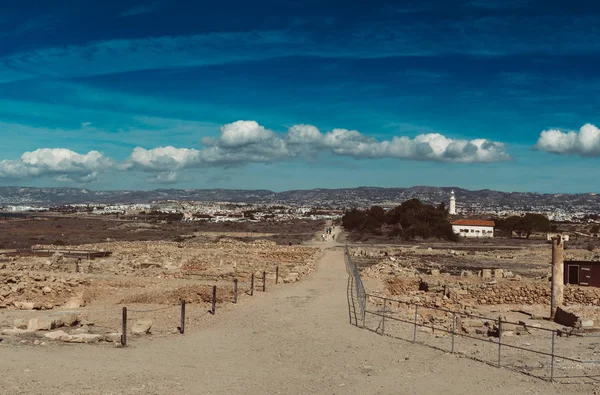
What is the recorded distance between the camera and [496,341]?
58.1ft

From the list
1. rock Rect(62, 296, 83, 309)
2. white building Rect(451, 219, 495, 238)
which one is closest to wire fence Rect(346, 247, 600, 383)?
rock Rect(62, 296, 83, 309)

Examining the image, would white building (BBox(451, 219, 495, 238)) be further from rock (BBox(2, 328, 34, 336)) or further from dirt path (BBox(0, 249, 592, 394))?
rock (BBox(2, 328, 34, 336))

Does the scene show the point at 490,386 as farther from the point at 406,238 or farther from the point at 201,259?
the point at 406,238

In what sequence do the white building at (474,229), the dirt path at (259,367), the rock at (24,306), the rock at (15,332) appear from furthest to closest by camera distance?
the white building at (474,229)
the rock at (24,306)
the rock at (15,332)
the dirt path at (259,367)

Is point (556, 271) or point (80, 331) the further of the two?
point (556, 271)

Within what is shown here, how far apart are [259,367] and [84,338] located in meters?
5.16

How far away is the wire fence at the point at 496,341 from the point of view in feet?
46.4

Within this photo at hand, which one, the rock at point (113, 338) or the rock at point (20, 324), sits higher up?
the rock at point (113, 338)

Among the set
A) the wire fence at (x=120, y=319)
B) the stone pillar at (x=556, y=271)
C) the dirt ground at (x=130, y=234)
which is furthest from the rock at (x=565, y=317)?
the dirt ground at (x=130, y=234)

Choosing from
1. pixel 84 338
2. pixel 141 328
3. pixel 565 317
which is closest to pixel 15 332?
pixel 84 338

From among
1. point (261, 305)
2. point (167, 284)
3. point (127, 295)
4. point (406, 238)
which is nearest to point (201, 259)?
point (167, 284)

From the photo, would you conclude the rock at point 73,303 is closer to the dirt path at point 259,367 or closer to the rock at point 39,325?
the rock at point 39,325

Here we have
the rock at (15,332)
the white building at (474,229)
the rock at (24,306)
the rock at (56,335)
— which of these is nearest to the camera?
the rock at (56,335)

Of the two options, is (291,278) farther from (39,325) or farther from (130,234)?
(130,234)
